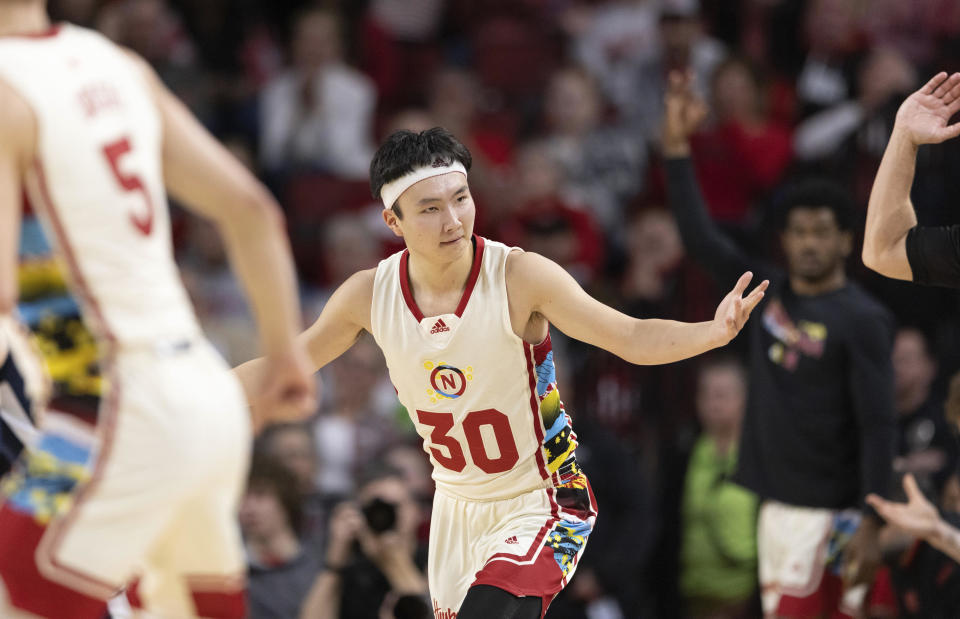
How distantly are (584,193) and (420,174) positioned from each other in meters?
5.21

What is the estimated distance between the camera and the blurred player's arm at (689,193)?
22.1 ft

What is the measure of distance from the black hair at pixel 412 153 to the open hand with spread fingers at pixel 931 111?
1.63 metres

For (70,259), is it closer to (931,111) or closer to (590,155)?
(931,111)

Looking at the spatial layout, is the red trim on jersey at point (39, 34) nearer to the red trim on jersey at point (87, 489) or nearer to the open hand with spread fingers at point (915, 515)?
the red trim on jersey at point (87, 489)

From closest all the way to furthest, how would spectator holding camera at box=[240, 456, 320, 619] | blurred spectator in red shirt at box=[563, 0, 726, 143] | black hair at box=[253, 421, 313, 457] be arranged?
1. spectator holding camera at box=[240, 456, 320, 619]
2. black hair at box=[253, 421, 313, 457]
3. blurred spectator in red shirt at box=[563, 0, 726, 143]

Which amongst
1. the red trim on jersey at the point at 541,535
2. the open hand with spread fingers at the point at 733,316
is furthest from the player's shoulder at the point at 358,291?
the open hand with spread fingers at the point at 733,316

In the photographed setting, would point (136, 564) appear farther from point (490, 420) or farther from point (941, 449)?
point (941, 449)

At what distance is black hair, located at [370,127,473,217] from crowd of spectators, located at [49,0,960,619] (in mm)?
2064

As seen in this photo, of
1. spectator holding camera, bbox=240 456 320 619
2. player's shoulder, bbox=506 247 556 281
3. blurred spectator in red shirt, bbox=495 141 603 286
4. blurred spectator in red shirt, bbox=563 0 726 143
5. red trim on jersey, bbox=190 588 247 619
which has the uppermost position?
player's shoulder, bbox=506 247 556 281

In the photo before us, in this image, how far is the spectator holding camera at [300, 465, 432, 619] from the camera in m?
6.76

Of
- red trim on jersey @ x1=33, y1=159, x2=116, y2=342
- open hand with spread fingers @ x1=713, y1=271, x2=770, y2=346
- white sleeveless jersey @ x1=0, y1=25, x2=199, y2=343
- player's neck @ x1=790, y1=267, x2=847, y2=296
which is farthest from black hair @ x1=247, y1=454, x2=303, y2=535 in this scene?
red trim on jersey @ x1=33, y1=159, x2=116, y2=342

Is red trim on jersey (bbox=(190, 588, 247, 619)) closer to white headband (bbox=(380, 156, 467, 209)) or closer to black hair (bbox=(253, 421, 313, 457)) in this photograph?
white headband (bbox=(380, 156, 467, 209))

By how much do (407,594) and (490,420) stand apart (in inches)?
74.1

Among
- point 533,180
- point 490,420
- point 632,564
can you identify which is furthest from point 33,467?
point 533,180
